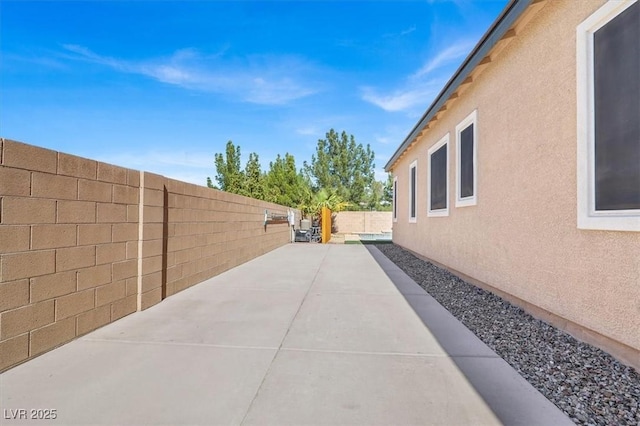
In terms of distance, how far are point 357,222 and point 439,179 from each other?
1899cm

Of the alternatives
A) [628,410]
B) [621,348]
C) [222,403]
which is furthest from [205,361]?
[621,348]

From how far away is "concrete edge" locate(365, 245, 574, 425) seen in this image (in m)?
2.13

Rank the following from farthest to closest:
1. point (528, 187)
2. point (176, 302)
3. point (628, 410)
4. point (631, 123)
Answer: point (176, 302)
point (528, 187)
point (631, 123)
point (628, 410)

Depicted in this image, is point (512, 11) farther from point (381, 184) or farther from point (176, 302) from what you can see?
point (381, 184)

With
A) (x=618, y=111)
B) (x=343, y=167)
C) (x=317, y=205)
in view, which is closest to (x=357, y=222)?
(x=317, y=205)

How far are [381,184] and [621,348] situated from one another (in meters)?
34.6

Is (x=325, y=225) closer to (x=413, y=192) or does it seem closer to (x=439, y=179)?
(x=413, y=192)

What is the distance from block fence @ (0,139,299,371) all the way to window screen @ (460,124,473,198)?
536 centimetres

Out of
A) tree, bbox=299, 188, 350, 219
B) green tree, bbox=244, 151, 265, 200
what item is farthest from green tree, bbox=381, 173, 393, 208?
green tree, bbox=244, 151, 265, 200

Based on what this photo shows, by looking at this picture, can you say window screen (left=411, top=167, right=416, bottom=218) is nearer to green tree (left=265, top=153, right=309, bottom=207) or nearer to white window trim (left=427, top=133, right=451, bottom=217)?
white window trim (left=427, top=133, right=451, bottom=217)

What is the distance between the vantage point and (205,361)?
9.36 ft

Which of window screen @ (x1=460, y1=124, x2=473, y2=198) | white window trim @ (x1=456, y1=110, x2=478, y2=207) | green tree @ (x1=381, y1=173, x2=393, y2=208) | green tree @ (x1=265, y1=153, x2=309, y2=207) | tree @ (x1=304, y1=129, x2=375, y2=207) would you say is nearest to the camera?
white window trim @ (x1=456, y1=110, x2=478, y2=207)

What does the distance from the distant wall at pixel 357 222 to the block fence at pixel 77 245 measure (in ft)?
71.2

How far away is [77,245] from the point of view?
3314mm
